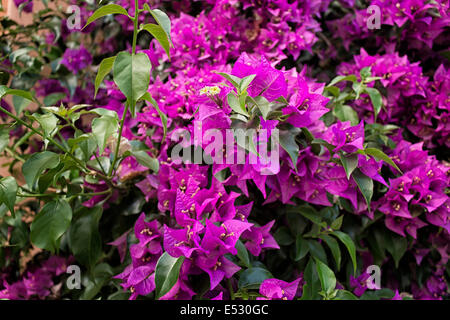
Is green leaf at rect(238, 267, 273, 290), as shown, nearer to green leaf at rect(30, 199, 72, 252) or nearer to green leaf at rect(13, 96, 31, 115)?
green leaf at rect(30, 199, 72, 252)

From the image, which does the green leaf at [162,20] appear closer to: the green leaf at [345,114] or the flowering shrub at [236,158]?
the flowering shrub at [236,158]

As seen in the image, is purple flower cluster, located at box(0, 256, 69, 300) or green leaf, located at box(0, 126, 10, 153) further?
purple flower cluster, located at box(0, 256, 69, 300)

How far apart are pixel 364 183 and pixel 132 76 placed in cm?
43

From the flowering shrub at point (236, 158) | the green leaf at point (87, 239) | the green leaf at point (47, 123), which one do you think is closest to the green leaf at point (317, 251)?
the flowering shrub at point (236, 158)

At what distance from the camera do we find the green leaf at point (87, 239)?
2.80 feet

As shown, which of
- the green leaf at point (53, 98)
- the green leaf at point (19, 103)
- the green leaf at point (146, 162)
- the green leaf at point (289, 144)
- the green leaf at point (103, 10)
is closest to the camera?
the green leaf at point (103, 10)

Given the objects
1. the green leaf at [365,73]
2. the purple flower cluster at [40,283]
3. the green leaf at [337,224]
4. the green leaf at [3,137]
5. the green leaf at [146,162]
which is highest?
the green leaf at [365,73]

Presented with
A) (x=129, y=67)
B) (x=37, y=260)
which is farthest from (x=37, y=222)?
(x=37, y=260)

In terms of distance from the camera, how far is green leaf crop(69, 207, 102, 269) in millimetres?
853

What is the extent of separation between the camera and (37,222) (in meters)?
0.73

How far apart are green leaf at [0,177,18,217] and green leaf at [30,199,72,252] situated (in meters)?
0.07

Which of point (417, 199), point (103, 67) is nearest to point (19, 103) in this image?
point (103, 67)

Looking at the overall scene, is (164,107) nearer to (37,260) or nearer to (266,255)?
(266,255)

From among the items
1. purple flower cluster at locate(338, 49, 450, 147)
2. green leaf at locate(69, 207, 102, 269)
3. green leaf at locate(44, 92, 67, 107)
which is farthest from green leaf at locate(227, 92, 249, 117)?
green leaf at locate(44, 92, 67, 107)
